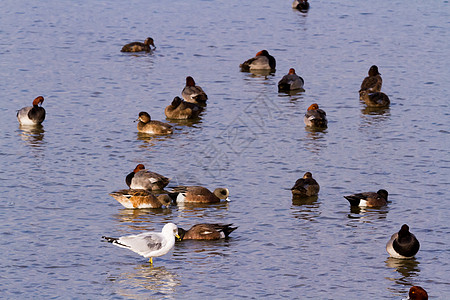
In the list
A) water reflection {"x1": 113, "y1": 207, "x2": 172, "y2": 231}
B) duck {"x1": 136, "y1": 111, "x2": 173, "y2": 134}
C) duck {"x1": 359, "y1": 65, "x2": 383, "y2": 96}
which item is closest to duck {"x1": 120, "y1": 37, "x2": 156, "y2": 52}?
duck {"x1": 359, "y1": 65, "x2": 383, "y2": 96}

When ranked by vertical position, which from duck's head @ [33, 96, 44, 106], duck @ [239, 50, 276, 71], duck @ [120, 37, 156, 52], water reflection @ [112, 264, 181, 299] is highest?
duck @ [120, 37, 156, 52]

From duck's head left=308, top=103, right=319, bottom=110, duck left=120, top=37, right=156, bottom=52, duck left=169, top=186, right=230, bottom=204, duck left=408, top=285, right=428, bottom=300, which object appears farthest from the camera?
duck left=120, top=37, right=156, bottom=52

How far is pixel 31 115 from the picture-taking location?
30250 millimetres

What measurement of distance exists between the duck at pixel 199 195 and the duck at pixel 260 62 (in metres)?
17.1

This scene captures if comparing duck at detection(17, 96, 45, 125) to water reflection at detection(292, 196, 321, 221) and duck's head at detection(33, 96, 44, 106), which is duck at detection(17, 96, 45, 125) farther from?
water reflection at detection(292, 196, 321, 221)

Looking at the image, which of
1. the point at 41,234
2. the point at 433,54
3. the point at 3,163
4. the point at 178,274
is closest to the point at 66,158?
the point at 3,163

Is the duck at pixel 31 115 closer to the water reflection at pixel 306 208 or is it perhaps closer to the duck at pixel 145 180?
the duck at pixel 145 180

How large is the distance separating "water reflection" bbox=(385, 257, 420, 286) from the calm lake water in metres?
0.05

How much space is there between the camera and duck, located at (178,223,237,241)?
2034cm

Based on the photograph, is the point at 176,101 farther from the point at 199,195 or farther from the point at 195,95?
the point at 199,195

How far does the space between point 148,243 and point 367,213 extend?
6.67m

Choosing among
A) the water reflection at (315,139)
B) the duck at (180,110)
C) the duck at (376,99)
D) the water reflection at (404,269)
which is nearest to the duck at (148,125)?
the duck at (180,110)

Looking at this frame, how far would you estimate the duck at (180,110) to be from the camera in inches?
1250

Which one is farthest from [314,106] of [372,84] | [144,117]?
[144,117]
